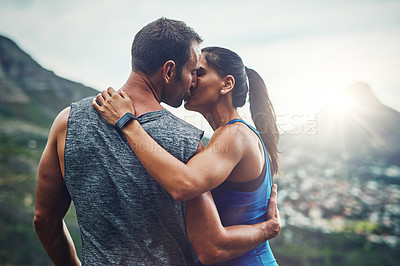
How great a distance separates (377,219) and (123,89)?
335 inches

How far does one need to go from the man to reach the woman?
70mm

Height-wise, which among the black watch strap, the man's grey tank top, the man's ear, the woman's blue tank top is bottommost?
the woman's blue tank top

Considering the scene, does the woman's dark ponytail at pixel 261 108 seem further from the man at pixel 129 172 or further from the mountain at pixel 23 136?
the mountain at pixel 23 136

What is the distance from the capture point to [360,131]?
1030 centimetres

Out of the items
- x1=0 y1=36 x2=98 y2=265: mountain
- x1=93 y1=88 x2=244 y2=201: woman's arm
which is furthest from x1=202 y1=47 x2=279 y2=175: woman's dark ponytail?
x1=0 y1=36 x2=98 y2=265: mountain

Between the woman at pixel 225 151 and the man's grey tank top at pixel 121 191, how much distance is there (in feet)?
0.22

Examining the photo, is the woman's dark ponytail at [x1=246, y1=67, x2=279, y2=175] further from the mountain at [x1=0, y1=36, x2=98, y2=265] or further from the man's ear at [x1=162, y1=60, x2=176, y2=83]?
the mountain at [x1=0, y1=36, x2=98, y2=265]

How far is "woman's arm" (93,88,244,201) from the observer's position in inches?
50.0

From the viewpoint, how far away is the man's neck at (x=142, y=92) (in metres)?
1.46

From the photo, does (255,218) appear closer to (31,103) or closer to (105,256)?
(105,256)

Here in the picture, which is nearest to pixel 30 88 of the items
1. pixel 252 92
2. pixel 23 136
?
pixel 23 136

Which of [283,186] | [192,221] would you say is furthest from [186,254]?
[283,186]

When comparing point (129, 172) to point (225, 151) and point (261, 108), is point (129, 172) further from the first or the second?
point (261, 108)

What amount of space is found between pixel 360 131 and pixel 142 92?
11.0m
